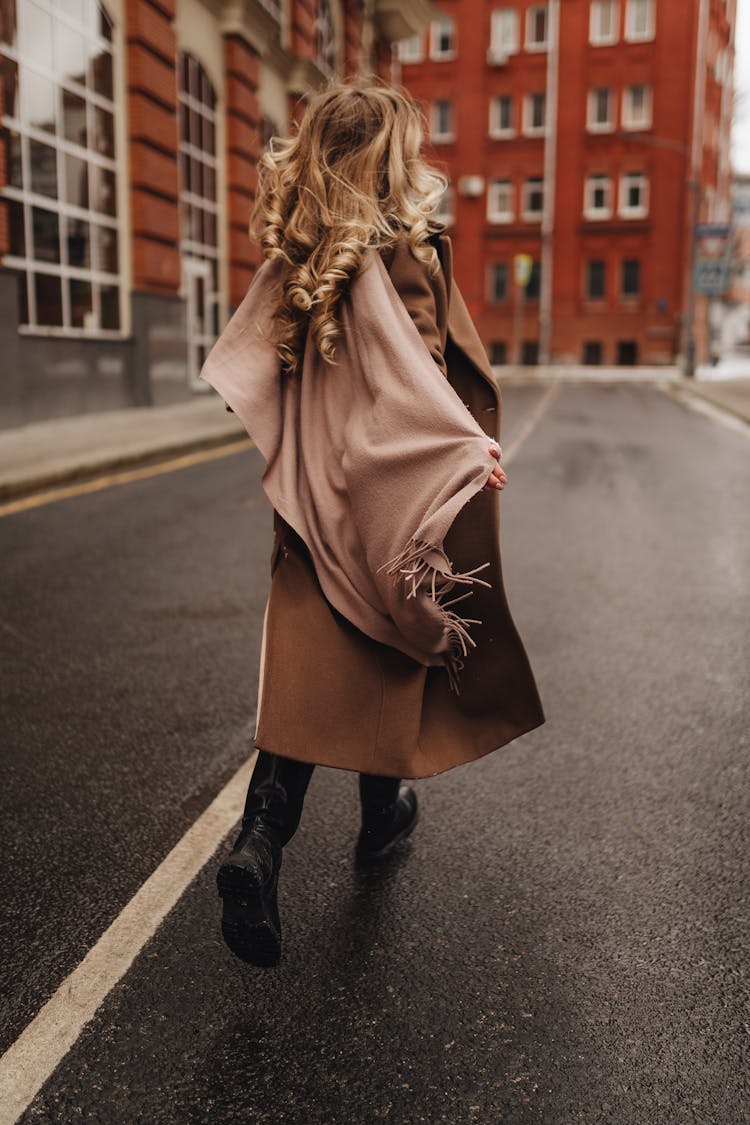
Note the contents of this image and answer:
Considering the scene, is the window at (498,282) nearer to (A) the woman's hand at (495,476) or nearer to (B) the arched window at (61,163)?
(B) the arched window at (61,163)

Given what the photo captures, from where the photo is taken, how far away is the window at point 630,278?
50594 mm

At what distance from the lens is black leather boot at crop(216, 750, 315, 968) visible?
2.31 metres

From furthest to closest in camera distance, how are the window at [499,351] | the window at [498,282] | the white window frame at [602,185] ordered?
1. the window at [499,351]
2. the window at [498,282]
3. the white window frame at [602,185]

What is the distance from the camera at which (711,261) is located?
36.2 meters

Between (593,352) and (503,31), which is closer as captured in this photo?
(503,31)

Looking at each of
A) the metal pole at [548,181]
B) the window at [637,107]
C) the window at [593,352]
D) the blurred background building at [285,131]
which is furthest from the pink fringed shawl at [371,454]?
the window at [637,107]

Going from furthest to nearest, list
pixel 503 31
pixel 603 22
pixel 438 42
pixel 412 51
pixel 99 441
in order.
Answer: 1. pixel 412 51
2. pixel 438 42
3. pixel 503 31
4. pixel 603 22
5. pixel 99 441

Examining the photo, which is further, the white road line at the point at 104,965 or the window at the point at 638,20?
the window at the point at 638,20

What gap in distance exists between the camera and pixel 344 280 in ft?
7.68

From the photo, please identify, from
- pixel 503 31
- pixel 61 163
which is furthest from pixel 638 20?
pixel 61 163

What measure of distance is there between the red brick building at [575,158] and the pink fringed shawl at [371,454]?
49.4 meters

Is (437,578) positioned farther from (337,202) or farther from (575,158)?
(575,158)

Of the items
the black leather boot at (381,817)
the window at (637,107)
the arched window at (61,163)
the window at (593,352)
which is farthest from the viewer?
the window at (593,352)

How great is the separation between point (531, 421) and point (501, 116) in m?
37.4
